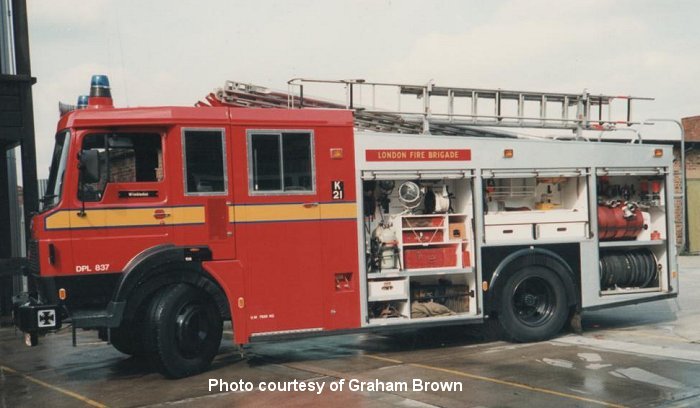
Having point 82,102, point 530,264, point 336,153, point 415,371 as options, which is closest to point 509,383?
point 415,371

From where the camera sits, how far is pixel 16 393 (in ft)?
30.5

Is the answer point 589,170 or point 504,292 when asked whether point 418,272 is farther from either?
point 589,170

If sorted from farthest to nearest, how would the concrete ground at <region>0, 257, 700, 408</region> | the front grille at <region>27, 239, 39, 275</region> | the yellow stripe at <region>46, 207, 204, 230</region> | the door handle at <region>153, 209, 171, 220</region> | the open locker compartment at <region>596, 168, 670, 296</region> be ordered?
the open locker compartment at <region>596, 168, 670, 296</region> → the door handle at <region>153, 209, 171, 220</region> → the front grille at <region>27, 239, 39, 275</region> → the yellow stripe at <region>46, 207, 204, 230</region> → the concrete ground at <region>0, 257, 700, 408</region>

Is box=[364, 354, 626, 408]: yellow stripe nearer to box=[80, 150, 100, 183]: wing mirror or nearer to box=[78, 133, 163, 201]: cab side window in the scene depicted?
box=[78, 133, 163, 201]: cab side window

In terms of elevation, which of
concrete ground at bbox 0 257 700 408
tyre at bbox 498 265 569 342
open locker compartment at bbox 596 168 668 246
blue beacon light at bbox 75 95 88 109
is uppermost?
blue beacon light at bbox 75 95 88 109

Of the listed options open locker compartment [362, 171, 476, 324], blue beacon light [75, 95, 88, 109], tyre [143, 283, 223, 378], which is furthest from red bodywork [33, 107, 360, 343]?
blue beacon light [75, 95, 88, 109]

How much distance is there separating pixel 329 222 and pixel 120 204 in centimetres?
254

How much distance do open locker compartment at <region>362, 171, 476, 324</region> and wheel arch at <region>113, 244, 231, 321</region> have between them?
2051 mm

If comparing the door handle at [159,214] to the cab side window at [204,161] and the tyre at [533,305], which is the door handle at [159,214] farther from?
the tyre at [533,305]

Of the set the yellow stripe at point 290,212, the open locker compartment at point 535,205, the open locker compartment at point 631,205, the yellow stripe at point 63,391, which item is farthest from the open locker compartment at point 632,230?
the yellow stripe at point 63,391

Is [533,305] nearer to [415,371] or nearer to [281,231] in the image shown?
[415,371]

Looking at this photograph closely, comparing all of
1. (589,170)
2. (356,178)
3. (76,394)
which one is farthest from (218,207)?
(589,170)

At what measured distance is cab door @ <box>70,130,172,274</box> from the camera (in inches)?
365

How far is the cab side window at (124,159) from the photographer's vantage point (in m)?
9.39
